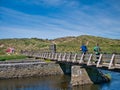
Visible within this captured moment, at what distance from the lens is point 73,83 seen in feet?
98.0

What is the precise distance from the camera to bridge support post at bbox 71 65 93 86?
29.9m

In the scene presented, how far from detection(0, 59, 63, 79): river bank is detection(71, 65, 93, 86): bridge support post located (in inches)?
442

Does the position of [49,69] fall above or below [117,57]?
below

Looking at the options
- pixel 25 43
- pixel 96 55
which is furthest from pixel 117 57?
pixel 25 43

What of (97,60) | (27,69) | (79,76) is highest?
(97,60)

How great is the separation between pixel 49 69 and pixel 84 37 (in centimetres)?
9032

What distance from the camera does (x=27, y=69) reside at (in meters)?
39.6

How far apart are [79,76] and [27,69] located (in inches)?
488

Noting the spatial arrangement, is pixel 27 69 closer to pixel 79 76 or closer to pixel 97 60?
pixel 79 76

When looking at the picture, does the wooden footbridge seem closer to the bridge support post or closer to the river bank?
the bridge support post

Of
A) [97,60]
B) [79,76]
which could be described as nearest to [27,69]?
[79,76]

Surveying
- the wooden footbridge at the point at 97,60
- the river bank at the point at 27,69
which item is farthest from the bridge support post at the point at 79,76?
the river bank at the point at 27,69

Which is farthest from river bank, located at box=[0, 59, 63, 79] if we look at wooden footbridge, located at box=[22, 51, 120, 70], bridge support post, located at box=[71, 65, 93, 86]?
bridge support post, located at box=[71, 65, 93, 86]

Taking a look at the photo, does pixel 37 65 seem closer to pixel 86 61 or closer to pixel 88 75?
pixel 88 75
